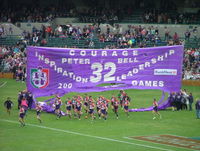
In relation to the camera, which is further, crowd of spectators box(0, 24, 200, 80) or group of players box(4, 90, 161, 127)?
crowd of spectators box(0, 24, 200, 80)

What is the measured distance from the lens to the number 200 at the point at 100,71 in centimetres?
4266

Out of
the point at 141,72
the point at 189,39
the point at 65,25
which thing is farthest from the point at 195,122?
the point at 65,25

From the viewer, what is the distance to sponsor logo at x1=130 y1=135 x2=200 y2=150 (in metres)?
32.3

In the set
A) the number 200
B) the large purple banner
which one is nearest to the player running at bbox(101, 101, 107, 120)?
the large purple banner

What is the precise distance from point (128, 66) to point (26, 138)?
12.0m

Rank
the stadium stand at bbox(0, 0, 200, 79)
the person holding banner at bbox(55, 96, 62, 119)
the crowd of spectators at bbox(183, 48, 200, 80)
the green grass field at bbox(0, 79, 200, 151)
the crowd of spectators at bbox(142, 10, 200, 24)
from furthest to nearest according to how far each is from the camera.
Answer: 1. the crowd of spectators at bbox(142, 10, 200, 24)
2. the stadium stand at bbox(0, 0, 200, 79)
3. the crowd of spectators at bbox(183, 48, 200, 80)
4. the person holding banner at bbox(55, 96, 62, 119)
5. the green grass field at bbox(0, 79, 200, 151)

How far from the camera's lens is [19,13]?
236 feet

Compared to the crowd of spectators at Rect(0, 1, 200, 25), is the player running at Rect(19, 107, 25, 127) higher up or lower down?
lower down

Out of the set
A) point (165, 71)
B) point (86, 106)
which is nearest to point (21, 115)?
point (86, 106)

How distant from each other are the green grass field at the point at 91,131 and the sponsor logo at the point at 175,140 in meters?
0.69

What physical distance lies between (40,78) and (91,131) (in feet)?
26.0

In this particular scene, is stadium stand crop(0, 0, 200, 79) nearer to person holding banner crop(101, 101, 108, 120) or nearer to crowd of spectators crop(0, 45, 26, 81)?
crowd of spectators crop(0, 45, 26, 81)

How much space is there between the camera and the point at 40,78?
140ft

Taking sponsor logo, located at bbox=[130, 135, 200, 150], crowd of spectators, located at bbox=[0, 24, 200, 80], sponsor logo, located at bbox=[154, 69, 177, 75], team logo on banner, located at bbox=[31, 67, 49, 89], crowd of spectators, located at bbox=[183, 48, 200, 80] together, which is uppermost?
crowd of spectators, located at bbox=[0, 24, 200, 80]
